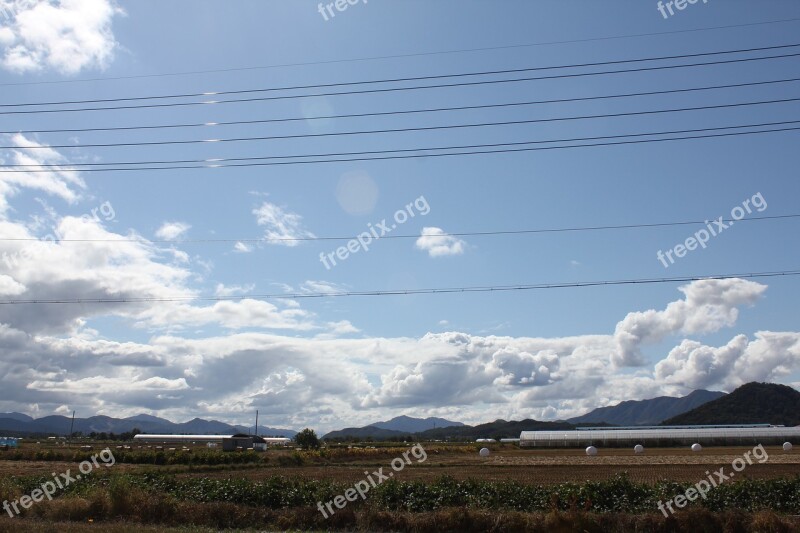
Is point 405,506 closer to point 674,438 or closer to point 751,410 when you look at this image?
point 674,438

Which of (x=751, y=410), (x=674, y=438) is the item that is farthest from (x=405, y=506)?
(x=751, y=410)

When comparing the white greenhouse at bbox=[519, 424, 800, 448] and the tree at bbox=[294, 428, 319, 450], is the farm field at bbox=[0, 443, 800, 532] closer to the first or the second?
the white greenhouse at bbox=[519, 424, 800, 448]

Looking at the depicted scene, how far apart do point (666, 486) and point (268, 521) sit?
13597mm

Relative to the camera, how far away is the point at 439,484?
24.0 metres

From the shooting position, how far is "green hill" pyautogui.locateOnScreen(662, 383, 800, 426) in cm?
18412

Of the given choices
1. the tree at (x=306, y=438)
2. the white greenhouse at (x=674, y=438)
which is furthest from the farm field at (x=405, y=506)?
the tree at (x=306, y=438)

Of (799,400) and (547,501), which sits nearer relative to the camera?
(547,501)

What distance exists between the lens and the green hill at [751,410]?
604 feet

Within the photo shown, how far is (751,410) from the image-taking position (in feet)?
622

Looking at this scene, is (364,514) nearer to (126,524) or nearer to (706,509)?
(126,524)

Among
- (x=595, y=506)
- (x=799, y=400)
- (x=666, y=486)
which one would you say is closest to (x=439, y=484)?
(x=595, y=506)

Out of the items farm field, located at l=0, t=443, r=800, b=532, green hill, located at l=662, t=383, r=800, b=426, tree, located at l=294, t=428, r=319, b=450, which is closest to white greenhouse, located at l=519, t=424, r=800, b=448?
tree, located at l=294, t=428, r=319, b=450

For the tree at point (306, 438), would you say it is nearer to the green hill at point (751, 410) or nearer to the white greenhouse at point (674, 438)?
the white greenhouse at point (674, 438)

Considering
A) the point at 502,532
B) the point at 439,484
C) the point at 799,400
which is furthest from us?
the point at 799,400
